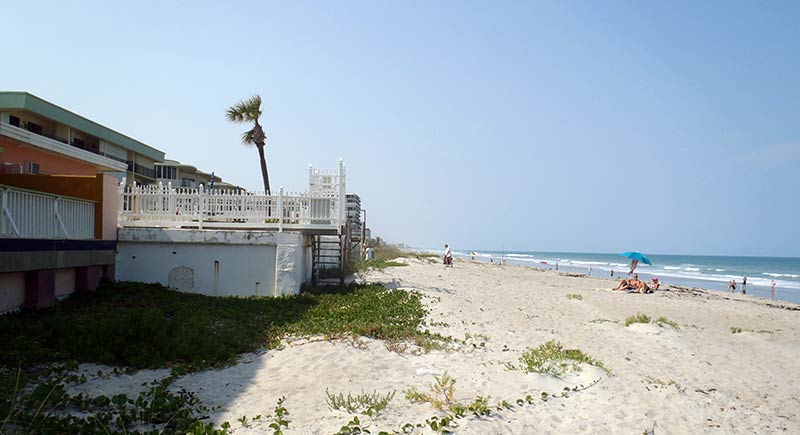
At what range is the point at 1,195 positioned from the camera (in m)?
9.26

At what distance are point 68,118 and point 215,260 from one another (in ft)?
78.6

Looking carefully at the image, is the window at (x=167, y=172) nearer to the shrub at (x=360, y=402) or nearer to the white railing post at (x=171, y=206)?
the white railing post at (x=171, y=206)

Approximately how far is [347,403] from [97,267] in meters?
9.31

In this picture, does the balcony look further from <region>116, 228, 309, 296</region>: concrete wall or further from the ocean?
the ocean

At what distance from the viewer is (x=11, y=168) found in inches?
477

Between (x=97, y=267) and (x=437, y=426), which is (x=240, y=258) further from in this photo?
(x=437, y=426)

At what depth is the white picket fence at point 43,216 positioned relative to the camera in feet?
30.9

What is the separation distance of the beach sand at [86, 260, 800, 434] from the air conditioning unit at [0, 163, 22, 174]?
26.9 ft

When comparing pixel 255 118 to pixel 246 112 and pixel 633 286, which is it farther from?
pixel 633 286

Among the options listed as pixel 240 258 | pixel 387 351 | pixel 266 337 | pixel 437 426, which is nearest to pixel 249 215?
pixel 240 258

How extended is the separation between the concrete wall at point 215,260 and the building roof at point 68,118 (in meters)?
19.9

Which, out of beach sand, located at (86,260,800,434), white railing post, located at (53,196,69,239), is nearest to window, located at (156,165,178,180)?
white railing post, located at (53,196,69,239)

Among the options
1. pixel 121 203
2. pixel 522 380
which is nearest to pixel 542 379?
pixel 522 380

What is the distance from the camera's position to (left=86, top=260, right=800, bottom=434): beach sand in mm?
6445
